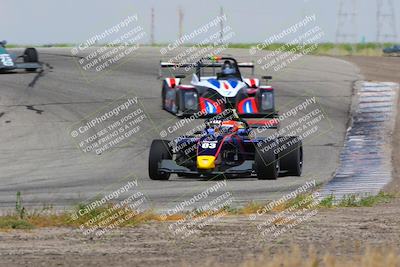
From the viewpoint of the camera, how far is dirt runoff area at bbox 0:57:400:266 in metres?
9.36

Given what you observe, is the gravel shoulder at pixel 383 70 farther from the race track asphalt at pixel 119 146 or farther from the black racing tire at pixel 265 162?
the black racing tire at pixel 265 162

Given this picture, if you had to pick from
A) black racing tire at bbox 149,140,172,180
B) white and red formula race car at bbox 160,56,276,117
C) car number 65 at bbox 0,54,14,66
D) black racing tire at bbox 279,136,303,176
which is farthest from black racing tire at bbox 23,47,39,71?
black racing tire at bbox 279,136,303,176

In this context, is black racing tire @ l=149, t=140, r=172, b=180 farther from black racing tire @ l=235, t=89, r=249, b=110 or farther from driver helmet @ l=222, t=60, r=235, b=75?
driver helmet @ l=222, t=60, r=235, b=75

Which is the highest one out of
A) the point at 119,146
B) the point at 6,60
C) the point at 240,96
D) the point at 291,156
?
the point at 6,60

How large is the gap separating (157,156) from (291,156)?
251 cm

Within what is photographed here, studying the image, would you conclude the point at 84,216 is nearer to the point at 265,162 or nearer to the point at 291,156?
the point at 265,162

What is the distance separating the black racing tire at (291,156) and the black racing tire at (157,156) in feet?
6.97

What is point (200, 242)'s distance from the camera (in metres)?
10.6

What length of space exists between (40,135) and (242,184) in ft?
26.0

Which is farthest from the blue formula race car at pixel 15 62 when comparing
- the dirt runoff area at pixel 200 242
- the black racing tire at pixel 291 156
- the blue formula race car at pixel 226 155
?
the dirt runoff area at pixel 200 242

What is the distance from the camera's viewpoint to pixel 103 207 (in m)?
12.6

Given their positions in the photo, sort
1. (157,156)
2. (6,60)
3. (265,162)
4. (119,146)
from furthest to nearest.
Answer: (6,60) < (119,146) < (157,156) < (265,162)

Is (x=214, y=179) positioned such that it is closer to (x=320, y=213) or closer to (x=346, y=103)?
(x=320, y=213)

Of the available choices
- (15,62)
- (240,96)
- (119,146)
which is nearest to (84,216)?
(119,146)
